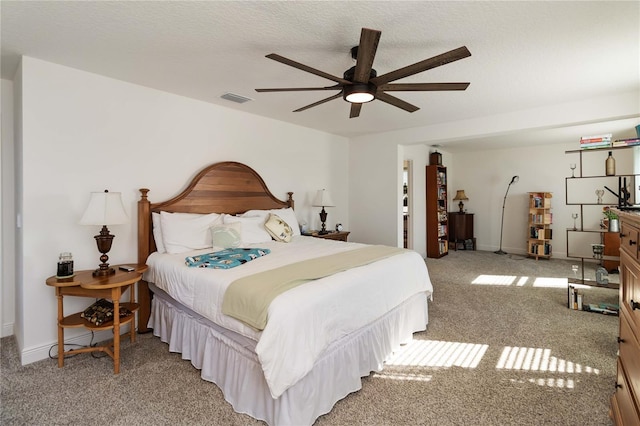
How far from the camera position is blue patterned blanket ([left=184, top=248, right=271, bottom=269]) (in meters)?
2.27

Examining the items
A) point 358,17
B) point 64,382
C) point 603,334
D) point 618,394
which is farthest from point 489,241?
point 64,382

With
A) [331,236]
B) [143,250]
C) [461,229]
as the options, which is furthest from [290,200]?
[461,229]

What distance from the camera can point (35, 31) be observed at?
6.63 ft

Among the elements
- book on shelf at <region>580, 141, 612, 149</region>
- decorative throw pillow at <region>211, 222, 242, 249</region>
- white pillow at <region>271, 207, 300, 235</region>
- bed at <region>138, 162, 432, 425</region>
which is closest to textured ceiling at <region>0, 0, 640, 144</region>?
book on shelf at <region>580, 141, 612, 149</region>

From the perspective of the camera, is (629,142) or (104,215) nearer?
(104,215)

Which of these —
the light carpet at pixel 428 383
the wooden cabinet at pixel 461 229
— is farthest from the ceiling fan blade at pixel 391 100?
the wooden cabinet at pixel 461 229

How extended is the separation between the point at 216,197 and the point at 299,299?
2.23 metres

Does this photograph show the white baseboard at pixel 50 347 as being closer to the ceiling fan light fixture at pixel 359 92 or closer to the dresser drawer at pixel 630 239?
the ceiling fan light fixture at pixel 359 92

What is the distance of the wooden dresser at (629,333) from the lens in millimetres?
1292

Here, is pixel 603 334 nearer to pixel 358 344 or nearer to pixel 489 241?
pixel 358 344

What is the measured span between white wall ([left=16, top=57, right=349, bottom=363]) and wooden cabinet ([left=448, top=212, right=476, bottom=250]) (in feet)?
17.4

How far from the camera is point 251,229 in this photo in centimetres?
341

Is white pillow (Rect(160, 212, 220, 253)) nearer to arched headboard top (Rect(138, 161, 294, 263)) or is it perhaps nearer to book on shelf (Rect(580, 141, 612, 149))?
arched headboard top (Rect(138, 161, 294, 263))

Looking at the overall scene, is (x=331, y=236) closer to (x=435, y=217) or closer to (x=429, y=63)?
(x=435, y=217)
